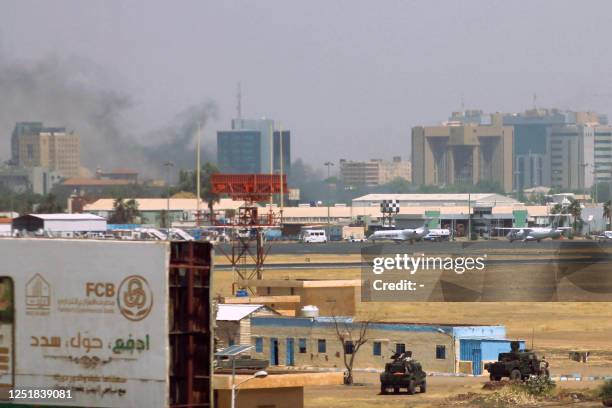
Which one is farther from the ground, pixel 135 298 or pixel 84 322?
pixel 135 298

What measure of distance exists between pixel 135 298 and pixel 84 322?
1.41m

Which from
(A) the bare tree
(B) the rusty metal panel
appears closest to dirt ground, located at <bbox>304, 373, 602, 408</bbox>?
(A) the bare tree

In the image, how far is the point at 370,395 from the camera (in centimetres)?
5688

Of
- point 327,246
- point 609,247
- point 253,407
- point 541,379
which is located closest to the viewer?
point 253,407

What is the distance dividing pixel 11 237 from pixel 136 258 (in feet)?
12.0

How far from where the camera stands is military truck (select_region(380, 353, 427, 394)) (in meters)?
57.2

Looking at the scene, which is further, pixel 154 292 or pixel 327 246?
pixel 327 246

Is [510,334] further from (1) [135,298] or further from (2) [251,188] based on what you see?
(1) [135,298]

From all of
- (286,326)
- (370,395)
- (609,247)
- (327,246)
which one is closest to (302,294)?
(286,326)

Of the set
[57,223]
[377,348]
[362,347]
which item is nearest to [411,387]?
[377,348]

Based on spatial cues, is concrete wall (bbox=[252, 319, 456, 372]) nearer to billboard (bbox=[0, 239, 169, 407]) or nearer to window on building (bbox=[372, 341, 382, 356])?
window on building (bbox=[372, 341, 382, 356])

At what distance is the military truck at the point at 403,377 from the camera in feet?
188

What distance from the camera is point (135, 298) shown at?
3500 centimetres

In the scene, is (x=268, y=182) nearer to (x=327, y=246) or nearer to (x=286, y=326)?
(x=286, y=326)
